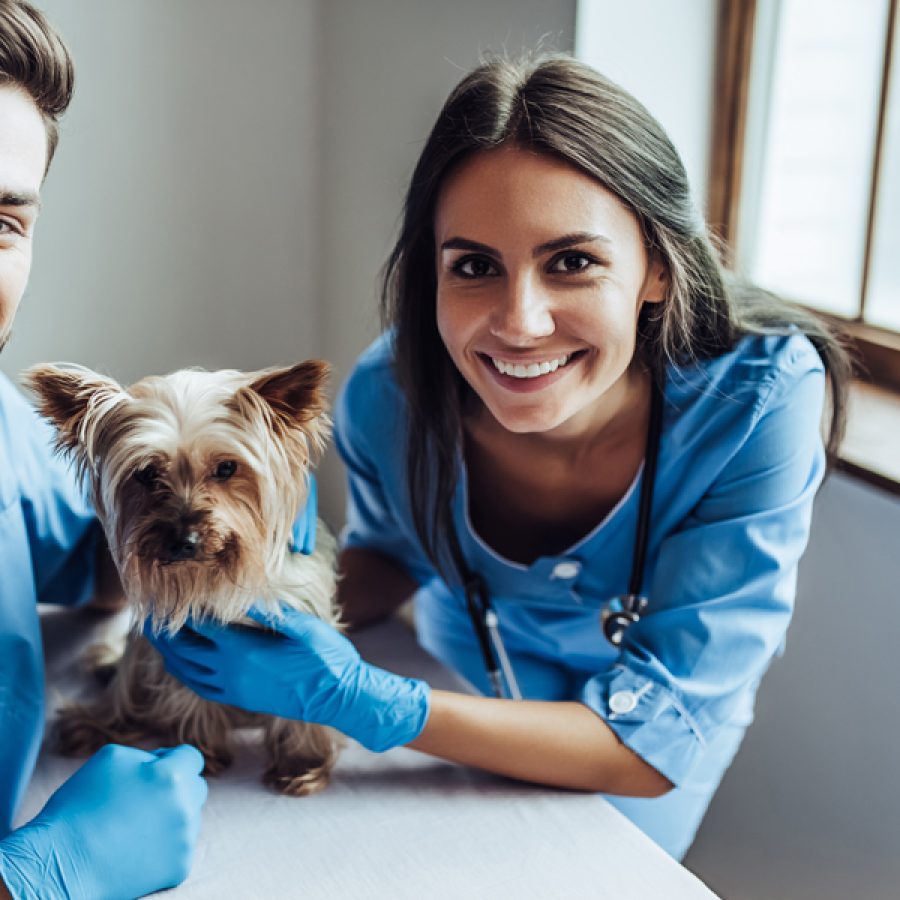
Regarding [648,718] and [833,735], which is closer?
[648,718]

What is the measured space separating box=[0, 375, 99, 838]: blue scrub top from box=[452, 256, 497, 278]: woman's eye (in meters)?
0.51

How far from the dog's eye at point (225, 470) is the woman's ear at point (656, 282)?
56 cm

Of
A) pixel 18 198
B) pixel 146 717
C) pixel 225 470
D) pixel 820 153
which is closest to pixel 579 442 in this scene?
Answer: pixel 225 470

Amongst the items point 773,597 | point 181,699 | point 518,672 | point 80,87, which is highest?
point 80,87

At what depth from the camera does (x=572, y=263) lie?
4.13 ft

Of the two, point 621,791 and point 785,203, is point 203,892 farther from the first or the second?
point 785,203

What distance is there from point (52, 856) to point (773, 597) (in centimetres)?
84

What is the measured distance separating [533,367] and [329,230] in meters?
1.26

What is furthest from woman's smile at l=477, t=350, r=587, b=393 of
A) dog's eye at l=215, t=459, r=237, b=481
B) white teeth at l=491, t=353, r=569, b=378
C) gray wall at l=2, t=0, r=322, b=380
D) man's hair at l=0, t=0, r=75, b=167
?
gray wall at l=2, t=0, r=322, b=380

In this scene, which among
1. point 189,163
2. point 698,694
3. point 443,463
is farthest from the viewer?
point 189,163

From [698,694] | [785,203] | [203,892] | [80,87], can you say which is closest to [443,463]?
[698,694]

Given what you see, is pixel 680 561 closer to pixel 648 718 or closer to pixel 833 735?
pixel 648 718

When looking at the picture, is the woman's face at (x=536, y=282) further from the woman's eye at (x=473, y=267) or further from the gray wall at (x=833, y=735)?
the gray wall at (x=833, y=735)

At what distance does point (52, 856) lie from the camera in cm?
107
